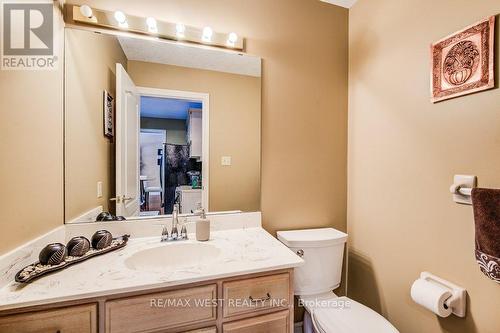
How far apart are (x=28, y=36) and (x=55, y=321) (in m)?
1.17

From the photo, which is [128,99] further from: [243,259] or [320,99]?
[320,99]

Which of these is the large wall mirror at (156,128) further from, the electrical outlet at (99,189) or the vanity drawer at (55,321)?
the vanity drawer at (55,321)

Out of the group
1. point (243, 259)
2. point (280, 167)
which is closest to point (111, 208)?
point (243, 259)

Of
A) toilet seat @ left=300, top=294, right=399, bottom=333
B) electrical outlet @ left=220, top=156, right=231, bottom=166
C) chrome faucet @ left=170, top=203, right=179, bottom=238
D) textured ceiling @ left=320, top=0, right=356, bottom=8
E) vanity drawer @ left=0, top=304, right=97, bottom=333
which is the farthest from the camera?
textured ceiling @ left=320, top=0, right=356, bottom=8

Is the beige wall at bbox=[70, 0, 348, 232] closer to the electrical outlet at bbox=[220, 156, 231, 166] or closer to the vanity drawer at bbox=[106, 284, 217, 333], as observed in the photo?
the electrical outlet at bbox=[220, 156, 231, 166]

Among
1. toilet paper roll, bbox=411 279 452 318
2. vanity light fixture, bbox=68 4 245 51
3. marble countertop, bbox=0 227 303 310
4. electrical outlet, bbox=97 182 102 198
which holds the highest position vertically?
vanity light fixture, bbox=68 4 245 51

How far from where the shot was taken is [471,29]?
100 centimetres

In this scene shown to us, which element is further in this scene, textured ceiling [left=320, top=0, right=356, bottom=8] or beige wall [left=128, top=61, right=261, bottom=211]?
textured ceiling [left=320, top=0, right=356, bottom=8]

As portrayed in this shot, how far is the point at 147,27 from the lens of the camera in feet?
4.42

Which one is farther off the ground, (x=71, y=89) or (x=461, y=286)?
(x=71, y=89)

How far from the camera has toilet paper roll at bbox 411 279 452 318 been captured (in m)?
1.04

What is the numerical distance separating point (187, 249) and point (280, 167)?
2.57 ft

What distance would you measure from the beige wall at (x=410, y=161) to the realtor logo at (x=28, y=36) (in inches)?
72.2

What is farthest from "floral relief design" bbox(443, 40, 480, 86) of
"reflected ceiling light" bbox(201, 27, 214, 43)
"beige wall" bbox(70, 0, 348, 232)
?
"reflected ceiling light" bbox(201, 27, 214, 43)
